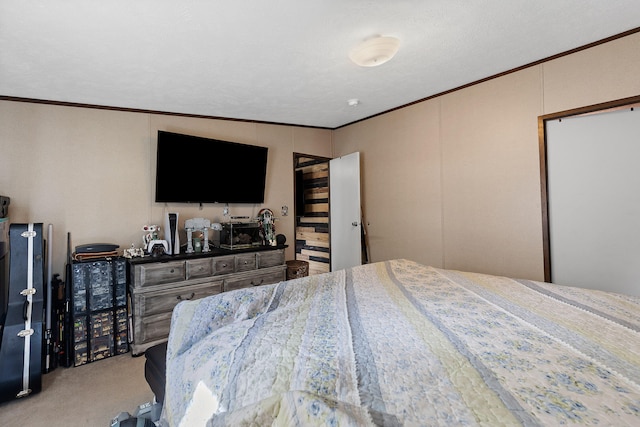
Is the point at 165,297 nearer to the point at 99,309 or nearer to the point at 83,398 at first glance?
the point at 99,309

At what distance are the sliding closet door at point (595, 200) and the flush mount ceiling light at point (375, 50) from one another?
1.63 m

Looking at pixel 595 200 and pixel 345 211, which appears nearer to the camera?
pixel 595 200

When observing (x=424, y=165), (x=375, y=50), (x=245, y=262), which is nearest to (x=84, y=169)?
(x=245, y=262)

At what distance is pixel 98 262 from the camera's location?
2689mm

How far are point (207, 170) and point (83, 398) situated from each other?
234 cm

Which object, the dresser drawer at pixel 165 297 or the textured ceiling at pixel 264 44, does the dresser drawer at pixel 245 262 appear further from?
the textured ceiling at pixel 264 44

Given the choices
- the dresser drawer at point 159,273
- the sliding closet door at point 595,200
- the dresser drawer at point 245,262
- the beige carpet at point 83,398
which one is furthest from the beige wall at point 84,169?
the sliding closet door at point 595,200

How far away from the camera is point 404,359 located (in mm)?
906

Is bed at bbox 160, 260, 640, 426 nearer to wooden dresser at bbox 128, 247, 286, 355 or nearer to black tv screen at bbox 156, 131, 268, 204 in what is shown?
wooden dresser at bbox 128, 247, 286, 355

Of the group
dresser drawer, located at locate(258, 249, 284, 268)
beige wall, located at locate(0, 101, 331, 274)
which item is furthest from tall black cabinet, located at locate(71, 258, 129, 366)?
dresser drawer, located at locate(258, 249, 284, 268)

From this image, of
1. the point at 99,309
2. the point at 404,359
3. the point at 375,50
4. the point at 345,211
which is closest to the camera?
the point at 404,359

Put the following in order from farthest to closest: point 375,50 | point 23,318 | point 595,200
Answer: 1. point 595,200
2. point 23,318
3. point 375,50

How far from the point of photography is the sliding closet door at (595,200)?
223 cm

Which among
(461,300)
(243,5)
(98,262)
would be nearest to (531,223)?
(461,300)
